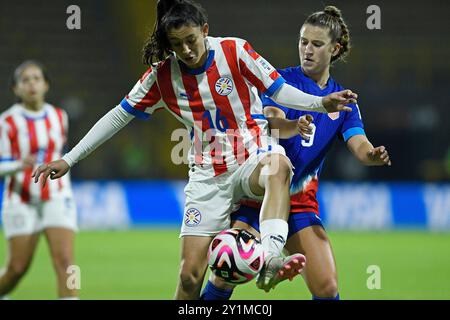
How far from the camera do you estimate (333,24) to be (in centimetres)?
505

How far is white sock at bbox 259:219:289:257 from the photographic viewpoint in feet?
13.5

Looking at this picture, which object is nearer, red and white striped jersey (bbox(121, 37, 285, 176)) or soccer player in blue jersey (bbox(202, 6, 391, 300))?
red and white striped jersey (bbox(121, 37, 285, 176))

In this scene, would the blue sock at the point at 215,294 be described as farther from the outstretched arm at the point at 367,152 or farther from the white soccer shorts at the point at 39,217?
the white soccer shorts at the point at 39,217

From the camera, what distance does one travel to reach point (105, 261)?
9.80 metres

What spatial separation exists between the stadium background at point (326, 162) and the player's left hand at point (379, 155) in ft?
Result: 12.1

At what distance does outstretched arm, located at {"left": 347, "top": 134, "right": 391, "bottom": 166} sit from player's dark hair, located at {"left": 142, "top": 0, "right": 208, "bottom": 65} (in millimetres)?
1236

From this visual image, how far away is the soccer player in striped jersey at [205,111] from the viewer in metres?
4.42

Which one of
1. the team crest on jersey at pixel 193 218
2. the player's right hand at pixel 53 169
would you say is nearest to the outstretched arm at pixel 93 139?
the player's right hand at pixel 53 169

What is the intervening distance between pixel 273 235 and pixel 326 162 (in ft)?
39.8

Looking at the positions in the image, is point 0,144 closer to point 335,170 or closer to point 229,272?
point 229,272

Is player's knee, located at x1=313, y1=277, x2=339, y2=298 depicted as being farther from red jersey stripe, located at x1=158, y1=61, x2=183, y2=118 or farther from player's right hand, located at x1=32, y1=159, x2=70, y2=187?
player's right hand, located at x1=32, y1=159, x2=70, y2=187

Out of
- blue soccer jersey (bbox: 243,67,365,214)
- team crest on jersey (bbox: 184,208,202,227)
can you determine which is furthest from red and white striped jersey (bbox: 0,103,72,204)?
blue soccer jersey (bbox: 243,67,365,214)

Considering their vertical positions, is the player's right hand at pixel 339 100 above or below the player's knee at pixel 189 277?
above

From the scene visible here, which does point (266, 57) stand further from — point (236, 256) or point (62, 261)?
point (236, 256)
